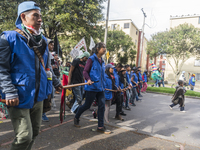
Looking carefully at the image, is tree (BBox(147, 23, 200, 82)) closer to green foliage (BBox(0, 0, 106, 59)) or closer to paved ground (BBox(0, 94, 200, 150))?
green foliage (BBox(0, 0, 106, 59))

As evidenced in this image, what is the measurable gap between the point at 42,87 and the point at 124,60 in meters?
28.3

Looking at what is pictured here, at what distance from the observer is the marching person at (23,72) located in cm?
176

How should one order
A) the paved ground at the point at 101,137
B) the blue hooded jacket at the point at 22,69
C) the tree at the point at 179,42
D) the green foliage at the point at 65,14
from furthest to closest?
the tree at the point at 179,42 → the green foliage at the point at 65,14 → the paved ground at the point at 101,137 → the blue hooded jacket at the point at 22,69

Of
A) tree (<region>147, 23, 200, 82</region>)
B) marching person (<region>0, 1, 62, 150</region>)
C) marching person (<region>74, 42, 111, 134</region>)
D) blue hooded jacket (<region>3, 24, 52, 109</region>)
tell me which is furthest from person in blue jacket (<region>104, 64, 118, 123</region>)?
tree (<region>147, 23, 200, 82</region>)

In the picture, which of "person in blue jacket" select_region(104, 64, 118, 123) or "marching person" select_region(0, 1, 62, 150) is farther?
"person in blue jacket" select_region(104, 64, 118, 123)

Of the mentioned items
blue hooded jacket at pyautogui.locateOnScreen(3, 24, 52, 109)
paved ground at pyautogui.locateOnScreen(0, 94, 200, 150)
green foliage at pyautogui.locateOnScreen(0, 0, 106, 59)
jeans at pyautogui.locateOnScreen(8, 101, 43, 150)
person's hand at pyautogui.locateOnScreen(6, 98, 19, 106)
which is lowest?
paved ground at pyautogui.locateOnScreen(0, 94, 200, 150)

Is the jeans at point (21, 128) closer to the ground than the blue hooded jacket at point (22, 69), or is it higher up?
closer to the ground

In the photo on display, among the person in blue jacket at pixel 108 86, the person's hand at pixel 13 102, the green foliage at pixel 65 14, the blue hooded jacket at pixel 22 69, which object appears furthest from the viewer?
the green foliage at pixel 65 14

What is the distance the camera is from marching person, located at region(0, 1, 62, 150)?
69.3 inches

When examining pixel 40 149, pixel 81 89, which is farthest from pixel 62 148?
pixel 81 89

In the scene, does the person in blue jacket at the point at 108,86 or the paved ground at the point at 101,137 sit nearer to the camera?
the paved ground at the point at 101,137

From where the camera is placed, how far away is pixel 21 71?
6.03ft

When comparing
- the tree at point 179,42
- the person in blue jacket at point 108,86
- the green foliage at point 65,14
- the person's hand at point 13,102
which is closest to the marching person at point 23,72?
the person's hand at point 13,102

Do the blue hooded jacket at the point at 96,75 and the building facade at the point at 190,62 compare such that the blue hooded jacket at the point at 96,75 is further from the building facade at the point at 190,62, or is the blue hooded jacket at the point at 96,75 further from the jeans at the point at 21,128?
the building facade at the point at 190,62
